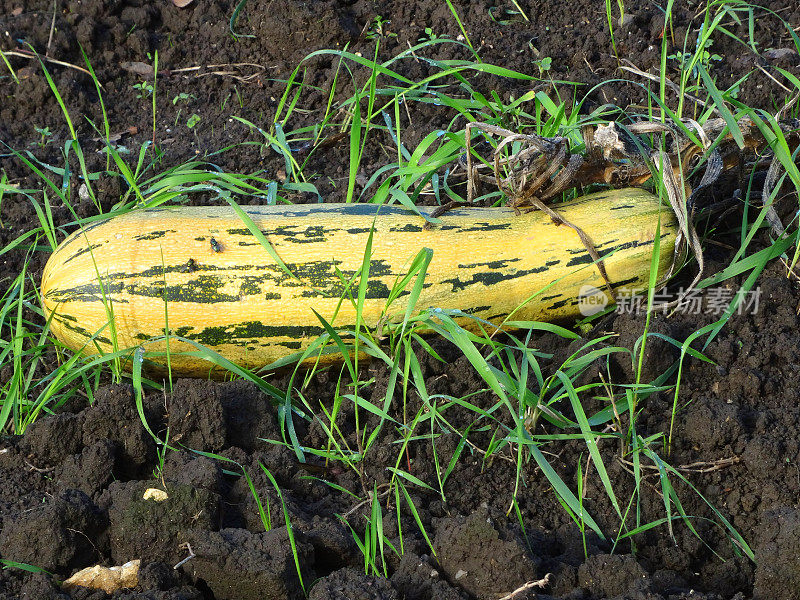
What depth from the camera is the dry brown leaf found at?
7.53 feet

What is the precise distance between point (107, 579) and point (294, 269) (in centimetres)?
137

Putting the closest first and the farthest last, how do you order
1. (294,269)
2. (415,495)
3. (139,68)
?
(415,495) → (294,269) → (139,68)

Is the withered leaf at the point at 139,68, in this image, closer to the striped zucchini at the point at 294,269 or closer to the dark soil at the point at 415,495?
the dark soil at the point at 415,495

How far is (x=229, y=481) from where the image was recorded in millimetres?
2791

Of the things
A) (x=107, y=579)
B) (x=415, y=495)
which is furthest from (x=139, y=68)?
(x=107, y=579)

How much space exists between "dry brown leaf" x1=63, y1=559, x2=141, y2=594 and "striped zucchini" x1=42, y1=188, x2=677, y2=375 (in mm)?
1044

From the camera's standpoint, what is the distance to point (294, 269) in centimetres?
328

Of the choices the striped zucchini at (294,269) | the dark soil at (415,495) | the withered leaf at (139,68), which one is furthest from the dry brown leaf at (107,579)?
the withered leaf at (139,68)

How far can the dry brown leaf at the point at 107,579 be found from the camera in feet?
7.53

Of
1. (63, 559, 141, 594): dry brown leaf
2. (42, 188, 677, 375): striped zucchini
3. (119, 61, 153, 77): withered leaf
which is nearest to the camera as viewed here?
(63, 559, 141, 594): dry brown leaf

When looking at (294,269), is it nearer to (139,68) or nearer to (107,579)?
(107,579)

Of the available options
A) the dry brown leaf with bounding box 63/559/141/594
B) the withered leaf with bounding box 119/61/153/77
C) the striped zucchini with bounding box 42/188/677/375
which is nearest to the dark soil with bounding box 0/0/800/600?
the dry brown leaf with bounding box 63/559/141/594

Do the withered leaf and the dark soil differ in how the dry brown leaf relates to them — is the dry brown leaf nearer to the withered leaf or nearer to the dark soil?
the dark soil

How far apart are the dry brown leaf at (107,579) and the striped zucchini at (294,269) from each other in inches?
41.1
